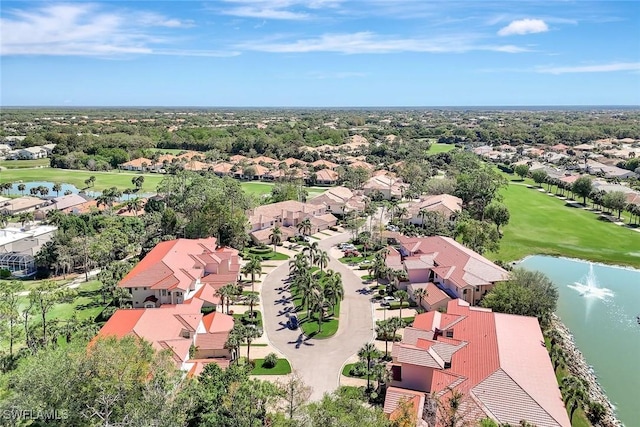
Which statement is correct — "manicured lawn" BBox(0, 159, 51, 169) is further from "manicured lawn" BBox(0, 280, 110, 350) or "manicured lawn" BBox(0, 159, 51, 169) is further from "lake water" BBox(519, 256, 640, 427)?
"lake water" BBox(519, 256, 640, 427)

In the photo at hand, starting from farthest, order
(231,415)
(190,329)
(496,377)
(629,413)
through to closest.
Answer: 1. (190,329)
2. (629,413)
3. (496,377)
4. (231,415)

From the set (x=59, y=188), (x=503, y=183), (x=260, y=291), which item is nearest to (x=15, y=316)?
(x=260, y=291)

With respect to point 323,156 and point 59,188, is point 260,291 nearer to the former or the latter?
point 59,188

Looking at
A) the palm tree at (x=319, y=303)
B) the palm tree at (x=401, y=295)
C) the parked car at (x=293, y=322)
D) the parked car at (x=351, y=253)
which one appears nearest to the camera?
the palm tree at (x=319, y=303)

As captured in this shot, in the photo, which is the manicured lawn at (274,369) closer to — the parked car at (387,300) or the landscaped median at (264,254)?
the parked car at (387,300)

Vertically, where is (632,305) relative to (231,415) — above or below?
below

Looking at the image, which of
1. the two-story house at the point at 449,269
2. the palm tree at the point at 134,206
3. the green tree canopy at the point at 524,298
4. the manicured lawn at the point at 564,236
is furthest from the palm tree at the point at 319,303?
the palm tree at the point at 134,206

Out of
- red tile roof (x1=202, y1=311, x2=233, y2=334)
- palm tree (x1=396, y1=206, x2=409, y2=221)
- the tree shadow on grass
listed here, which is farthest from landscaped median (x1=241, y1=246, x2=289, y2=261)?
the tree shadow on grass
